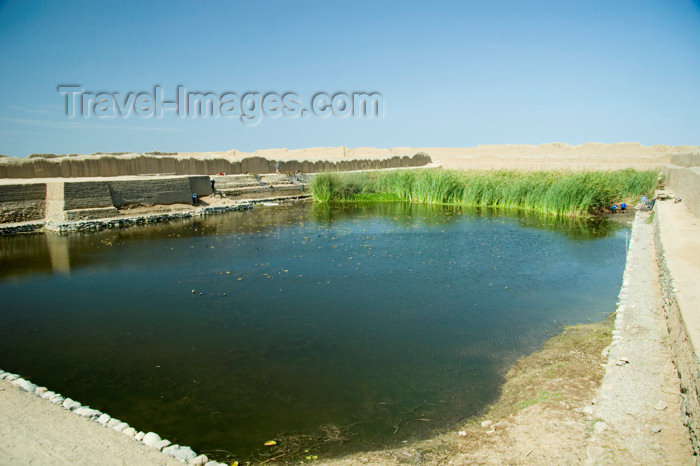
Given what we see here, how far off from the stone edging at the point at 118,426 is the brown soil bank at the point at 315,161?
63.9 feet

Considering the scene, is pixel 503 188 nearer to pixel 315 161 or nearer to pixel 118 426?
pixel 315 161

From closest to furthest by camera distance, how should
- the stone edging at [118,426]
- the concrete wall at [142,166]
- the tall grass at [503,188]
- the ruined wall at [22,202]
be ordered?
the stone edging at [118,426] < the ruined wall at [22,202] < the tall grass at [503,188] < the concrete wall at [142,166]

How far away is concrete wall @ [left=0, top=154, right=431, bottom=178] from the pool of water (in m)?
8.36

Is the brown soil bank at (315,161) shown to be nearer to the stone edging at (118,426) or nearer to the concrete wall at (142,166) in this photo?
the concrete wall at (142,166)

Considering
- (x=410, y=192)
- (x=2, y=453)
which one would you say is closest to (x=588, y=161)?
(x=410, y=192)

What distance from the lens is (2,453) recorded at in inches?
147

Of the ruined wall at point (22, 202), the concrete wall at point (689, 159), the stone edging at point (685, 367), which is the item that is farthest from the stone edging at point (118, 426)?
the concrete wall at point (689, 159)

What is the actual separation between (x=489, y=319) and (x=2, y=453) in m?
6.30

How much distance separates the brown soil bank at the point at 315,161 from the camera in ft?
72.0

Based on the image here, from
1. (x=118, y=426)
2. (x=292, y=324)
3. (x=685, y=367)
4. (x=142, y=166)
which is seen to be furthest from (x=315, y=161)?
(x=685, y=367)

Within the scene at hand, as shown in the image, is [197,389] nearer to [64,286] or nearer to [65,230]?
[64,286]

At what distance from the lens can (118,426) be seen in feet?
14.2

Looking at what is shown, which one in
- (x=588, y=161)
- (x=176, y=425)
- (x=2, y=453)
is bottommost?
(x=176, y=425)

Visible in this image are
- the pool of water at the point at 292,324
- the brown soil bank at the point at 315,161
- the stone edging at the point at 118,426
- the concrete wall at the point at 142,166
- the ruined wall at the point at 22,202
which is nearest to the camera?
the stone edging at the point at 118,426
